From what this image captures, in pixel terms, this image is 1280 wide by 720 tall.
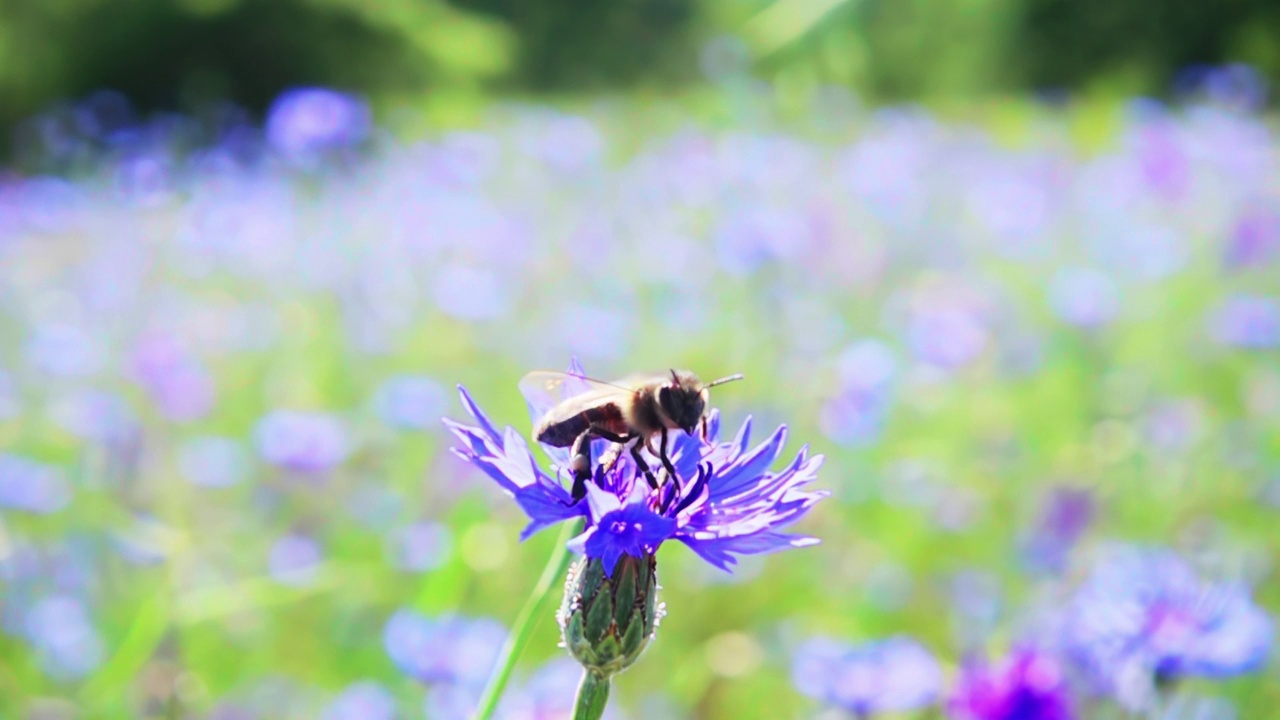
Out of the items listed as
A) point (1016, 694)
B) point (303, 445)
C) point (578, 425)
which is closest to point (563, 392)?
point (578, 425)

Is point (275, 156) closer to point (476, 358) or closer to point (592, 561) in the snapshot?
point (476, 358)

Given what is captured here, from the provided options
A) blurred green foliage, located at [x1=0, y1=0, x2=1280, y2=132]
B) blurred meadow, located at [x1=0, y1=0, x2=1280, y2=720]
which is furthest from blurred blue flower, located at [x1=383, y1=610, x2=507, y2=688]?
blurred green foliage, located at [x1=0, y1=0, x2=1280, y2=132]

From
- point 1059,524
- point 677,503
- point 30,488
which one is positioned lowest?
point 677,503

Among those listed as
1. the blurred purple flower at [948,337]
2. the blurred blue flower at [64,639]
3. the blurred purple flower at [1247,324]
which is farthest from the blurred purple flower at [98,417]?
the blurred purple flower at [1247,324]

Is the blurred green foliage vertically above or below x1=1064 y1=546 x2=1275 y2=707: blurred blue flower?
above

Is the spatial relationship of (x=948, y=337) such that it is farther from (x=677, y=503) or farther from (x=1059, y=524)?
(x=677, y=503)

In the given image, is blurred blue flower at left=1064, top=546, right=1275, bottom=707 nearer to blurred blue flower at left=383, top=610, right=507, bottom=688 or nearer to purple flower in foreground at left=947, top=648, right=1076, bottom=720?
purple flower in foreground at left=947, top=648, right=1076, bottom=720

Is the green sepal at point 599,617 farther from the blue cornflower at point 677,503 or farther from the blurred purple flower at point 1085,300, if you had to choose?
the blurred purple flower at point 1085,300
